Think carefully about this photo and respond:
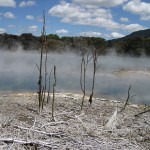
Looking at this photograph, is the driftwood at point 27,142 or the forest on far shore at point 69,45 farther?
the forest on far shore at point 69,45

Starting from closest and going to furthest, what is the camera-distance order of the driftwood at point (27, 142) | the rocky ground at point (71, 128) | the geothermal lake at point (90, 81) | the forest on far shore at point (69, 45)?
the driftwood at point (27, 142) < the rocky ground at point (71, 128) < the geothermal lake at point (90, 81) < the forest on far shore at point (69, 45)

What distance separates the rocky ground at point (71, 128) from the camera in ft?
27.4

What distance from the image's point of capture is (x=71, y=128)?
9273 millimetres

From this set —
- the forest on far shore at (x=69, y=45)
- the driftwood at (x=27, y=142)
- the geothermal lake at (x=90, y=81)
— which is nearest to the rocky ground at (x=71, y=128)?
the driftwood at (x=27, y=142)

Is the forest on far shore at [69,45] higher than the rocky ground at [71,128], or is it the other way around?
the forest on far shore at [69,45]

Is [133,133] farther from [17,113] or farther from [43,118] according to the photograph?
[17,113]

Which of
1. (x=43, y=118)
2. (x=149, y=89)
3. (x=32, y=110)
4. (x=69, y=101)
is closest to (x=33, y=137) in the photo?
(x=43, y=118)

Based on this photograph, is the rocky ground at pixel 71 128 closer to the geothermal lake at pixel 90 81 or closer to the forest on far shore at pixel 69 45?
the geothermal lake at pixel 90 81

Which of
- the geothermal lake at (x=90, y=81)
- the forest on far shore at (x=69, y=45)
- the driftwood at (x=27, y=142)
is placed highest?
the forest on far shore at (x=69, y=45)

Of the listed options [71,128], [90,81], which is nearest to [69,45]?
[90,81]

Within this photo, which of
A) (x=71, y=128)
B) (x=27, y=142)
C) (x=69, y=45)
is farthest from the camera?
(x=69, y=45)

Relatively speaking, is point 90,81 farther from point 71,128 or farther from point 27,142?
point 27,142

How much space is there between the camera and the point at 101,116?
34.8ft

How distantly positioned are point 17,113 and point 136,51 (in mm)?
56532
